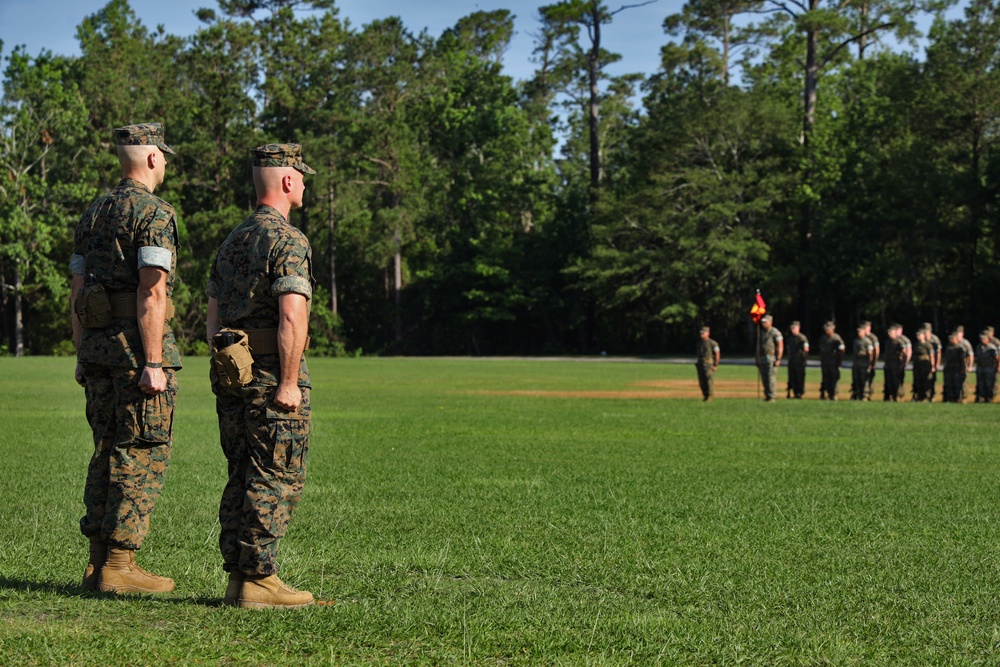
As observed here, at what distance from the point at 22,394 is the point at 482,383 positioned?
12820mm

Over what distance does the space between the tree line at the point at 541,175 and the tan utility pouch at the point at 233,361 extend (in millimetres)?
49833

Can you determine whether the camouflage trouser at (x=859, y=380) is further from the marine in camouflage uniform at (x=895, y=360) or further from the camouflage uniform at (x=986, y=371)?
the camouflage uniform at (x=986, y=371)

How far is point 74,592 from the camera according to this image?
19.8ft

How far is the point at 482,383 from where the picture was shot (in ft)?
108

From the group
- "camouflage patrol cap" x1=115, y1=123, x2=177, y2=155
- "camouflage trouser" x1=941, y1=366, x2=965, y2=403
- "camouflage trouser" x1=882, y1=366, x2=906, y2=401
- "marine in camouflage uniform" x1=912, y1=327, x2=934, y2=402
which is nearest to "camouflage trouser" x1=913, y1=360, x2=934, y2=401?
"marine in camouflage uniform" x1=912, y1=327, x2=934, y2=402

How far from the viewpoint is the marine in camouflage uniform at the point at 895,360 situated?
26.8 metres

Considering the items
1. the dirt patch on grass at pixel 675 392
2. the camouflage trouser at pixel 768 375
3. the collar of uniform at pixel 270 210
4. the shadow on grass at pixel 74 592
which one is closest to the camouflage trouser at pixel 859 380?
the dirt patch on grass at pixel 675 392

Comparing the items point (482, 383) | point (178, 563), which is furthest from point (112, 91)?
point (178, 563)

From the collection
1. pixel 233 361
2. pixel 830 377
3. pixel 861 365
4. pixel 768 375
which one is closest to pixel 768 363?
pixel 768 375

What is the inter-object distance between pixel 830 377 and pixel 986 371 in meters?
3.45

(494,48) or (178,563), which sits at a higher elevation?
(494,48)

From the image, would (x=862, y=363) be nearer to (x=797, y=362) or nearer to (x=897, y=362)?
(x=897, y=362)

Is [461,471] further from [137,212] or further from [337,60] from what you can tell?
[337,60]

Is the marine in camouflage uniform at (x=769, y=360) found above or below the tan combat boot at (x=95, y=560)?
above
